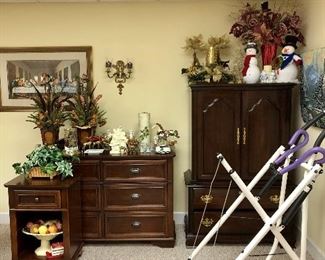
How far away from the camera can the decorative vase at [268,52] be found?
372 cm

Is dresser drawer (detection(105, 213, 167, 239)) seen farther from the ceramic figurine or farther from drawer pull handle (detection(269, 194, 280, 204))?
drawer pull handle (detection(269, 194, 280, 204))

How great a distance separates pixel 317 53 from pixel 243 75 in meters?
0.73

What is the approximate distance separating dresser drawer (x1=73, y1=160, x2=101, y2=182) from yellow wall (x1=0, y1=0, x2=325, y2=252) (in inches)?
28.0

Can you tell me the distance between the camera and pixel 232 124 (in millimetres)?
3590

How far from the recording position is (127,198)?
3.63 metres

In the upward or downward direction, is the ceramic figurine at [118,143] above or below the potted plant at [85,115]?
below

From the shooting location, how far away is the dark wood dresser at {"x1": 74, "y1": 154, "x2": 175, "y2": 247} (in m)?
3.59

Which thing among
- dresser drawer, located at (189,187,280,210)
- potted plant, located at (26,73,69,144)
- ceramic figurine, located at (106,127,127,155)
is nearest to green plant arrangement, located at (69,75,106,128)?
potted plant, located at (26,73,69,144)

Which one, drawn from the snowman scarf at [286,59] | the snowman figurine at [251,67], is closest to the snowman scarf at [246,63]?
the snowman figurine at [251,67]

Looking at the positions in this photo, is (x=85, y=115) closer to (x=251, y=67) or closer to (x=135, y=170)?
(x=135, y=170)

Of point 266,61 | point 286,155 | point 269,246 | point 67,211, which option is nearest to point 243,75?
point 266,61

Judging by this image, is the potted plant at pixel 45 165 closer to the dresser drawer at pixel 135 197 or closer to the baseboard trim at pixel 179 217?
the dresser drawer at pixel 135 197

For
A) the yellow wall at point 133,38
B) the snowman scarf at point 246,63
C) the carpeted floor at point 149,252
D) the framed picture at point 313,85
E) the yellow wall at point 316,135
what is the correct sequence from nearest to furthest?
1. the framed picture at point 313,85
2. the yellow wall at point 316,135
3. the carpeted floor at point 149,252
4. the snowman scarf at point 246,63
5. the yellow wall at point 133,38

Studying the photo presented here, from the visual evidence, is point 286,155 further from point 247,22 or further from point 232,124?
point 247,22
